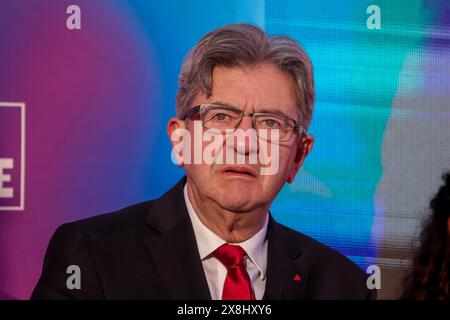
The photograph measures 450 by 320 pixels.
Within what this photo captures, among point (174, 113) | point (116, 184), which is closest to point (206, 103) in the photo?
point (174, 113)

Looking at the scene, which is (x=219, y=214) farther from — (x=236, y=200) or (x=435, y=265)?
(x=435, y=265)

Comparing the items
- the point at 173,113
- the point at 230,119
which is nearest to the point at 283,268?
the point at 230,119

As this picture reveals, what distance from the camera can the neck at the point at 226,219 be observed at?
10.1 feet

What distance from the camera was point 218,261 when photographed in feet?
10.0

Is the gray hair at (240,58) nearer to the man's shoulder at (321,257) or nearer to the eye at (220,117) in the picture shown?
the eye at (220,117)

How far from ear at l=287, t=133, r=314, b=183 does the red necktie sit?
0.35 metres

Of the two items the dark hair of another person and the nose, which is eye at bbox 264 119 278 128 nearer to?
the nose

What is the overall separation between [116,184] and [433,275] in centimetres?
115

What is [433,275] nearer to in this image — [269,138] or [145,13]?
[269,138]

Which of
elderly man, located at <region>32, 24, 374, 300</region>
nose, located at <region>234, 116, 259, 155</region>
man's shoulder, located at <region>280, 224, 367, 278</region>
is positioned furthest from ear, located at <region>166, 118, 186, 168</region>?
man's shoulder, located at <region>280, 224, 367, 278</region>

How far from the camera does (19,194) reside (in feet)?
10.4

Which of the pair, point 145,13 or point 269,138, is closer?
point 269,138

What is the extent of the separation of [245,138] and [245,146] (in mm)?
28

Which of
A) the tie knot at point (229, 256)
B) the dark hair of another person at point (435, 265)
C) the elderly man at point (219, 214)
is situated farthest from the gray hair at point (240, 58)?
the dark hair of another person at point (435, 265)
